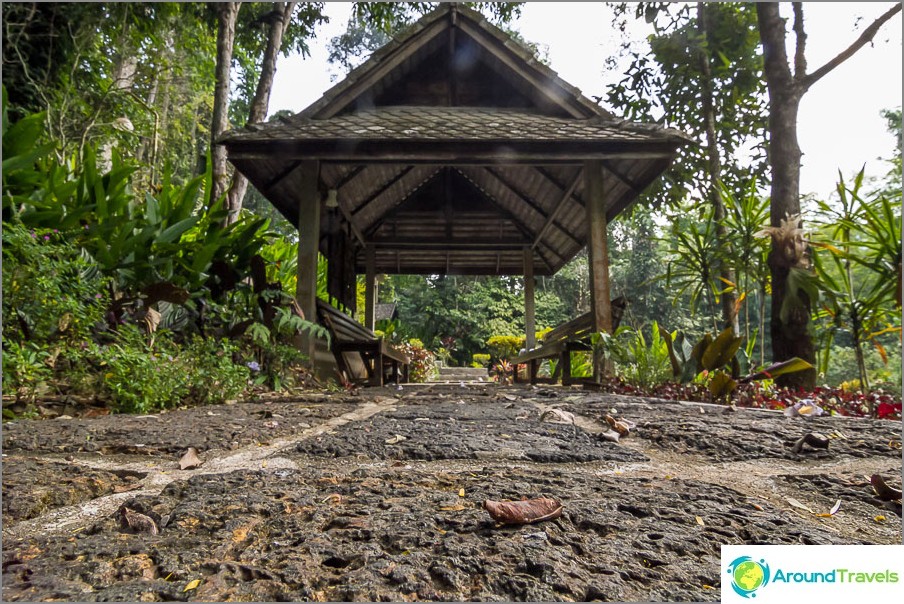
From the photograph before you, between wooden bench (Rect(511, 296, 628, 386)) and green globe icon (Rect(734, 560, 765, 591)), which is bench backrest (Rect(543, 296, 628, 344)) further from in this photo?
green globe icon (Rect(734, 560, 765, 591))

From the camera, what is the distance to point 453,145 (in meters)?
5.18

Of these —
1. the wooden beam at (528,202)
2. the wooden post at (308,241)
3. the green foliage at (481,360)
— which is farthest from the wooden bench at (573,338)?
the green foliage at (481,360)

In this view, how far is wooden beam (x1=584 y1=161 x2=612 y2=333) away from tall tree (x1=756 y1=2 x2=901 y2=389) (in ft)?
4.76

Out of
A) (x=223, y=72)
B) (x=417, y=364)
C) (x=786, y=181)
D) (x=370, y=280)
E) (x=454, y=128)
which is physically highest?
(x=223, y=72)

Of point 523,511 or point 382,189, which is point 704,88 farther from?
point 523,511

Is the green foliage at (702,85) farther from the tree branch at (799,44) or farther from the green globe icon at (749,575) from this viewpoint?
the green globe icon at (749,575)

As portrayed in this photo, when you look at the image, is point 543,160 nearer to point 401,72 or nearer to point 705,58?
point 401,72

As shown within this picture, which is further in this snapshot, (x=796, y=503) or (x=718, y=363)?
(x=718, y=363)

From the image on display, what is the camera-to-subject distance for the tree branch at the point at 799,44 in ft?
17.7

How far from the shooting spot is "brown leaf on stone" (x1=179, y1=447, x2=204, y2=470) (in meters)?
1.07

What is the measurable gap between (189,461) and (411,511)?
2.05 feet

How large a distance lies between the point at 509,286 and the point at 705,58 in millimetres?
19054

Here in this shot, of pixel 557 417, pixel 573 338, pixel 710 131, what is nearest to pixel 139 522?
pixel 557 417

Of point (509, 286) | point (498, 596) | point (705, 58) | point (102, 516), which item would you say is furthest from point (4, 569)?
point (509, 286)
